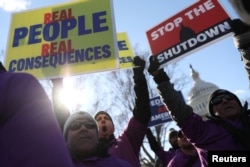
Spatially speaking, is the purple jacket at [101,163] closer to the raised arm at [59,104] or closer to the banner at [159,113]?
the raised arm at [59,104]

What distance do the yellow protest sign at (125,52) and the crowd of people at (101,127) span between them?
1300mm

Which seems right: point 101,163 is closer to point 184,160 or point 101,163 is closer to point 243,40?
point 243,40

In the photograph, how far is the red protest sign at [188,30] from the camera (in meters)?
3.47

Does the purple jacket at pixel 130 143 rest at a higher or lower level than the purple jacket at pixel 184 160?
higher

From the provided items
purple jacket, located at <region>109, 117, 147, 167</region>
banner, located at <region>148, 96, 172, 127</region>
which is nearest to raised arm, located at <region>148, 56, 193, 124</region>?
purple jacket, located at <region>109, 117, 147, 167</region>

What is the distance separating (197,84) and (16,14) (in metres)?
55.7

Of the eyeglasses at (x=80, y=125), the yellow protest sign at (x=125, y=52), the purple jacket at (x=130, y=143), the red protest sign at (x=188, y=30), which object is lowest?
the purple jacket at (x=130, y=143)

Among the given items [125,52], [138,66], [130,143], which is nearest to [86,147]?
[130,143]

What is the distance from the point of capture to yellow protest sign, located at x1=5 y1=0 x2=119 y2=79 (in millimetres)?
4078

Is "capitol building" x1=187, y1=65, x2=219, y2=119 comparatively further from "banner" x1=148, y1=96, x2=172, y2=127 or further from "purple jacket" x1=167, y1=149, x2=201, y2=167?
"purple jacket" x1=167, y1=149, x2=201, y2=167

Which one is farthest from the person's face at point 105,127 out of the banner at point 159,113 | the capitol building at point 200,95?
the capitol building at point 200,95

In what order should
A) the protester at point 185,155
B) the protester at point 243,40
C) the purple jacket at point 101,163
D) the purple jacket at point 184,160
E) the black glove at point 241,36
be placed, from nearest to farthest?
the purple jacket at point 101,163 < the protester at point 243,40 < the black glove at point 241,36 < the purple jacket at point 184,160 < the protester at point 185,155

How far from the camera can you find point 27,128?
0.86m

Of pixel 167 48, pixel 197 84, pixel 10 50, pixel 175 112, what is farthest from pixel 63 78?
pixel 197 84
